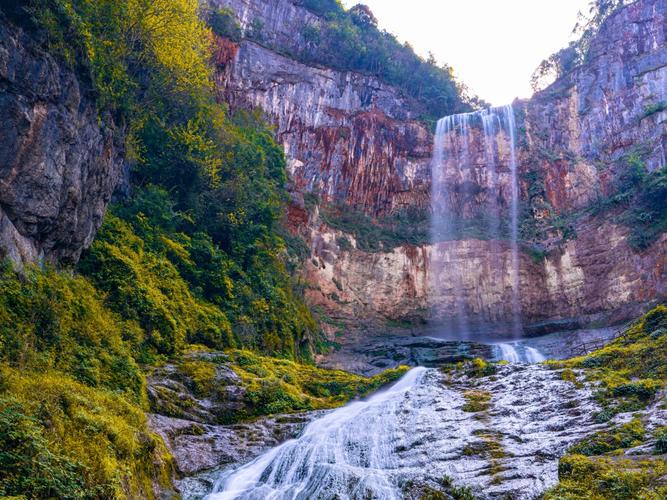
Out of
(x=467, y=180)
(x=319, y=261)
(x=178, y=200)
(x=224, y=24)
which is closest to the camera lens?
(x=178, y=200)

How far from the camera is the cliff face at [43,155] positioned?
12.7m

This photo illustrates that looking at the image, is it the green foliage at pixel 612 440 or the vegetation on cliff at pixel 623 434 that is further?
the green foliage at pixel 612 440

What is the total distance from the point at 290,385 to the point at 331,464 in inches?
229

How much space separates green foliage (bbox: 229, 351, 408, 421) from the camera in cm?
1652

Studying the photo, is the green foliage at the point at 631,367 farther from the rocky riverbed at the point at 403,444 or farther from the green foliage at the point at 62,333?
the green foliage at the point at 62,333

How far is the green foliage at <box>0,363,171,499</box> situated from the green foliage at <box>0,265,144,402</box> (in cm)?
65

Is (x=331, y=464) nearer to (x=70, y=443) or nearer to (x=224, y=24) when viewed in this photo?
(x=70, y=443)

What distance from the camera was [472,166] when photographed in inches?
1628

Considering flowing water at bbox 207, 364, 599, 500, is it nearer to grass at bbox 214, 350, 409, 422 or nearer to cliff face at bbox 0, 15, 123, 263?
grass at bbox 214, 350, 409, 422

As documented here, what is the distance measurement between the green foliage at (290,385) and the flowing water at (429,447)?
137cm

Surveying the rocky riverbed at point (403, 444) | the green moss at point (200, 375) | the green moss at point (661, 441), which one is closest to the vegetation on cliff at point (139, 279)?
the green moss at point (200, 375)

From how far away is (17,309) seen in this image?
12258mm

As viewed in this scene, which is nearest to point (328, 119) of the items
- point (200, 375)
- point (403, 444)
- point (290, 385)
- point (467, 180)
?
point (467, 180)

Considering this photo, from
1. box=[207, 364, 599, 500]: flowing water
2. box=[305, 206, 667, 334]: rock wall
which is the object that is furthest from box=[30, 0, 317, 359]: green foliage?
box=[305, 206, 667, 334]: rock wall
